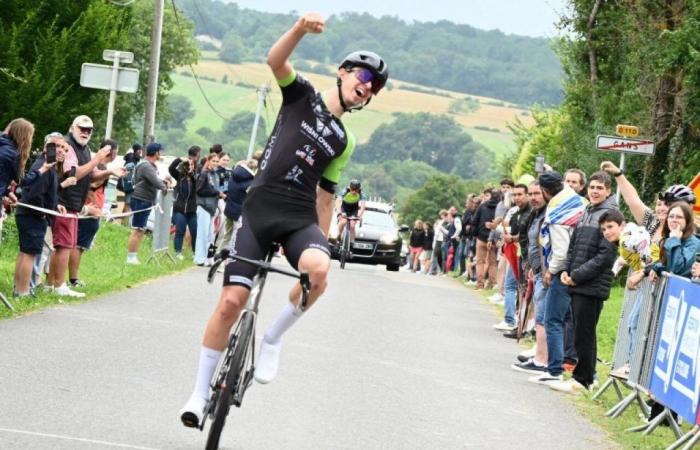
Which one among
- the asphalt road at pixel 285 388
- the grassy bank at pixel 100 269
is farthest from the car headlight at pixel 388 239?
the asphalt road at pixel 285 388

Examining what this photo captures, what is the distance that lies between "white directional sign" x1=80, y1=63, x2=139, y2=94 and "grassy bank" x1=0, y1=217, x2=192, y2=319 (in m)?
2.69

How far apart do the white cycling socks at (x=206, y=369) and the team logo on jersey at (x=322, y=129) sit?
4.47ft

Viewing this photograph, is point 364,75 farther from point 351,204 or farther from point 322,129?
point 351,204

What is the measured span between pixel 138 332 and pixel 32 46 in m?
13.6

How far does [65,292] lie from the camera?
54.5 ft

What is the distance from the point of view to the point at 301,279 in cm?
801

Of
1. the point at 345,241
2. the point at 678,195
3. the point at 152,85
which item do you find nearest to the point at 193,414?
the point at 678,195

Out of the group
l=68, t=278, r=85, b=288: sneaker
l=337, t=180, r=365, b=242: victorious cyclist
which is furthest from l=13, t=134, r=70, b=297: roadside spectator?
l=337, t=180, r=365, b=242: victorious cyclist

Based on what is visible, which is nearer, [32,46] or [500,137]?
[32,46]

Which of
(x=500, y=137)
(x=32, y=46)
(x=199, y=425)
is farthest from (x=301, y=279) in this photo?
(x=500, y=137)

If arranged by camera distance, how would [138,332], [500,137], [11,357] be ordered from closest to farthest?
1. [11,357]
2. [138,332]
3. [500,137]

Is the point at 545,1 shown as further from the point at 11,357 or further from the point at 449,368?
the point at 11,357

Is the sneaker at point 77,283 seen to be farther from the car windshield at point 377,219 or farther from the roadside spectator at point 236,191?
the car windshield at point 377,219

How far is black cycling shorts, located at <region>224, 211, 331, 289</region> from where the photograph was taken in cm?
816
